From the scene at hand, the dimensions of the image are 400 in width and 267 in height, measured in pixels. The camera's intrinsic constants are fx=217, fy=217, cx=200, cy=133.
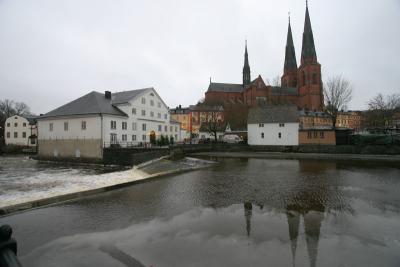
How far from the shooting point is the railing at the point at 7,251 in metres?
1.65

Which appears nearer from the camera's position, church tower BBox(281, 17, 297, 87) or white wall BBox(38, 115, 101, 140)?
white wall BBox(38, 115, 101, 140)

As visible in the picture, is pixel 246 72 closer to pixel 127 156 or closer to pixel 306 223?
pixel 127 156

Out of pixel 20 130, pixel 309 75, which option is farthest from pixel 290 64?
pixel 20 130

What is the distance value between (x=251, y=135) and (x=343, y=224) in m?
36.0

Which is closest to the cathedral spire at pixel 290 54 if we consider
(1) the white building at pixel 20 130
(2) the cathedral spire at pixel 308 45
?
(2) the cathedral spire at pixel 308 45

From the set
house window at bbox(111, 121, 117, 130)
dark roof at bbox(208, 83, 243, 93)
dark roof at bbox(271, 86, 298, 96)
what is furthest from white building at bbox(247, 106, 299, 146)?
dark roof at bbox(208, 83, 243, 93)

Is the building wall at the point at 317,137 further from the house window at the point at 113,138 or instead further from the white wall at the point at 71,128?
the white wall at the point at 71,128

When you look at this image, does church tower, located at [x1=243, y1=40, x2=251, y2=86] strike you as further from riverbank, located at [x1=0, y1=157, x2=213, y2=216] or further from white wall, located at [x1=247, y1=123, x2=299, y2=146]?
riverbank, located at [x1=0, y1=157, x2=213, y2=216]

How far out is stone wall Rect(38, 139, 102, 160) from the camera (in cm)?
2808

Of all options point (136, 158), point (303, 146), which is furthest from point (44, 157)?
point (303, 146)

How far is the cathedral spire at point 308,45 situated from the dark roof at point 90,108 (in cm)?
6767

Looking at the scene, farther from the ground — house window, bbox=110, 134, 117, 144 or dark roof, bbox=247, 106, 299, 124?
dark roof, bbox=247, 106, 299, 124

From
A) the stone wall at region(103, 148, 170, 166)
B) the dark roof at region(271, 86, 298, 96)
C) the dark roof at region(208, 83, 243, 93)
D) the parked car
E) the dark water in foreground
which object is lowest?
the dark water in foreground

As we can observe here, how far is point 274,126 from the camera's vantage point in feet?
135
